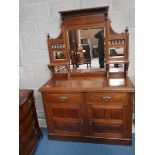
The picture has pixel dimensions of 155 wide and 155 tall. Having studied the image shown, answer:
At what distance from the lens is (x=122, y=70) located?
200 centimetres

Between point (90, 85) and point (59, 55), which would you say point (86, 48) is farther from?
point (90, 85)

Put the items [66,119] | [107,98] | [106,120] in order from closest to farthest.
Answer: [107,98] → [106,120] → [66,119]

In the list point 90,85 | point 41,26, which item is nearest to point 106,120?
point 90,85

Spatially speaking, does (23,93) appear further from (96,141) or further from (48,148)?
(96,141)

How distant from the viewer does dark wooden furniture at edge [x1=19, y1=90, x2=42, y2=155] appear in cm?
168

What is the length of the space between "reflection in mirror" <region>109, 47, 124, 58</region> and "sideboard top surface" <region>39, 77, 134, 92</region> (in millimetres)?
277

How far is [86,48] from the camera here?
2002 mm

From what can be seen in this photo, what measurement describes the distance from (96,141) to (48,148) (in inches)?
23.3

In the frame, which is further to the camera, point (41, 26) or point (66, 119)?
point (41, 26)

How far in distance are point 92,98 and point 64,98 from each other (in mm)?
321

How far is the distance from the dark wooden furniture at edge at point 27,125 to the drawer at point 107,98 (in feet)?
2.23

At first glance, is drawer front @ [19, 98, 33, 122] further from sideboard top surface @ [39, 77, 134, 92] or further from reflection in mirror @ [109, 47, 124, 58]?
reflection in mirror @ [109, 47, 124, 58]

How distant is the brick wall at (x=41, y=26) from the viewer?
186 cm
